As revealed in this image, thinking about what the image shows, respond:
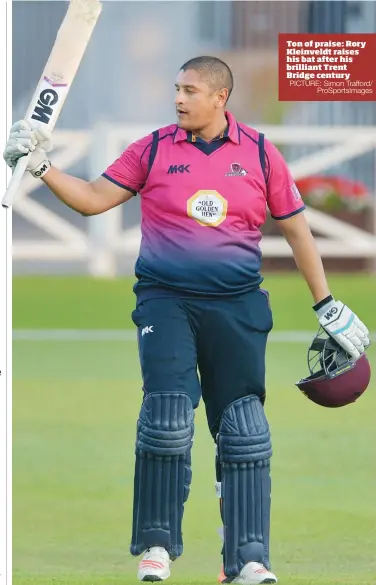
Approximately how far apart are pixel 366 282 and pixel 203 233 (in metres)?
6.78

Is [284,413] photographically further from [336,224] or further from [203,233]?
[336,224]

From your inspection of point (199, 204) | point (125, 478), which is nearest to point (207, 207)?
point (199, 204)

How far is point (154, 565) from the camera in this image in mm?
4070

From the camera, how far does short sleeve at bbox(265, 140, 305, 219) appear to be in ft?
13.6

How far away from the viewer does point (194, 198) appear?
4035 mm

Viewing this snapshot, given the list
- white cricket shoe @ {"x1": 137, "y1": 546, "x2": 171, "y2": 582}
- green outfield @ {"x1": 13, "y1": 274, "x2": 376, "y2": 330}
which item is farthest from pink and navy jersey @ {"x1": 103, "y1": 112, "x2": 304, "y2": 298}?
green outfield @ {"x1": 13, "y1": 274, "x2": 376, "y2": 330}

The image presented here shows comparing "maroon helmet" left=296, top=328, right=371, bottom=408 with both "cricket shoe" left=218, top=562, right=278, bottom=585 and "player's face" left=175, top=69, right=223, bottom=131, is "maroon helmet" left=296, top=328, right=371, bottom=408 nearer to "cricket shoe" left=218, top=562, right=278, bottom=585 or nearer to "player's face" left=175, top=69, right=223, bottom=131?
"cricket shoe" left=218, top=562, right=278, bottom=585

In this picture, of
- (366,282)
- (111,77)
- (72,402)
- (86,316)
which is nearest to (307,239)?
(72,402)

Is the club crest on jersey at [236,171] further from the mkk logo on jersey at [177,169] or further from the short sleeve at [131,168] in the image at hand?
the short sleeve at [131,168]

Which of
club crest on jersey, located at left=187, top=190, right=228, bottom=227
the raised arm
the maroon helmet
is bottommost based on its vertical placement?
the maroon helmet

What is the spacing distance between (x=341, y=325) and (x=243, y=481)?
0.49 m

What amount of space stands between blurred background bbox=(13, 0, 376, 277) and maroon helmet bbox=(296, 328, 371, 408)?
196 inches

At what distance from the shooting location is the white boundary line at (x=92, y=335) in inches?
353

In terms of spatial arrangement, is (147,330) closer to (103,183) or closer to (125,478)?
(103,183)
